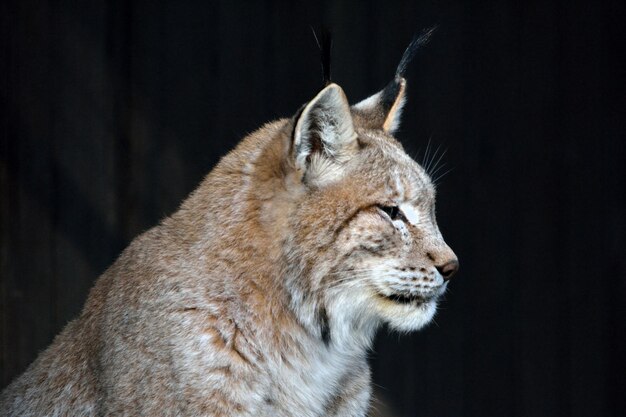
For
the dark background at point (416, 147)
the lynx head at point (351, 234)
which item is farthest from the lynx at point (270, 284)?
the dark background at point (416, 147)

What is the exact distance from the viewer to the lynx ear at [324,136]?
3.90 m

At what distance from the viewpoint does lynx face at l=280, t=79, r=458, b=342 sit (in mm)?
3984

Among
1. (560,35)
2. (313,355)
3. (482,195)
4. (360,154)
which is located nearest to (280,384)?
Result: (313,355)

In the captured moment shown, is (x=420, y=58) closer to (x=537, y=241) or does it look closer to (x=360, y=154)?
(x=537, y=241)

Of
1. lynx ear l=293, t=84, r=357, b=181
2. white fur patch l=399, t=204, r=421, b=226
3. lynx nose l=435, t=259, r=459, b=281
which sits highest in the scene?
lynx ear l=293, t=84, r=357, b=181

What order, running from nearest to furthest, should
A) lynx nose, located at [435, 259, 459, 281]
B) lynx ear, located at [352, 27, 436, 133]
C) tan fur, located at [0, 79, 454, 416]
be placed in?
tan fur, located at [0, 79, 454, 416]
lynx nose, located at [435, 259, 459, 281]
lynx ear, located at [352, 27, 436, 133]

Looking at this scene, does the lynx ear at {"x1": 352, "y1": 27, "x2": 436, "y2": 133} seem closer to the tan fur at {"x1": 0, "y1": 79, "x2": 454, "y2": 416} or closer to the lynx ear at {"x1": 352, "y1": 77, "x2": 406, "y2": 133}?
the lynx ear at {"x1": 352, "y1": 77, "x2": 406, "y2": 133}

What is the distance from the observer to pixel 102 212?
7.11 m

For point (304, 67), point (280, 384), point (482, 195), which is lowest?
point (280, 384)

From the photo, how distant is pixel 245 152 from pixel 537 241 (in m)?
3.03

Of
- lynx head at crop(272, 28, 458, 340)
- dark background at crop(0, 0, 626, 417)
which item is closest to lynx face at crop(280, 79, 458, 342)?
lynx head at crop(272, 28, 458, 340)

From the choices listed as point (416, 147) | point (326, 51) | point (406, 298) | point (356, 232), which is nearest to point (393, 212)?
point (356, 232)

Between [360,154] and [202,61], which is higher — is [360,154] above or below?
below

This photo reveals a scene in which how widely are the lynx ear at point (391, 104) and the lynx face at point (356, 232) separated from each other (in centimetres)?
40
